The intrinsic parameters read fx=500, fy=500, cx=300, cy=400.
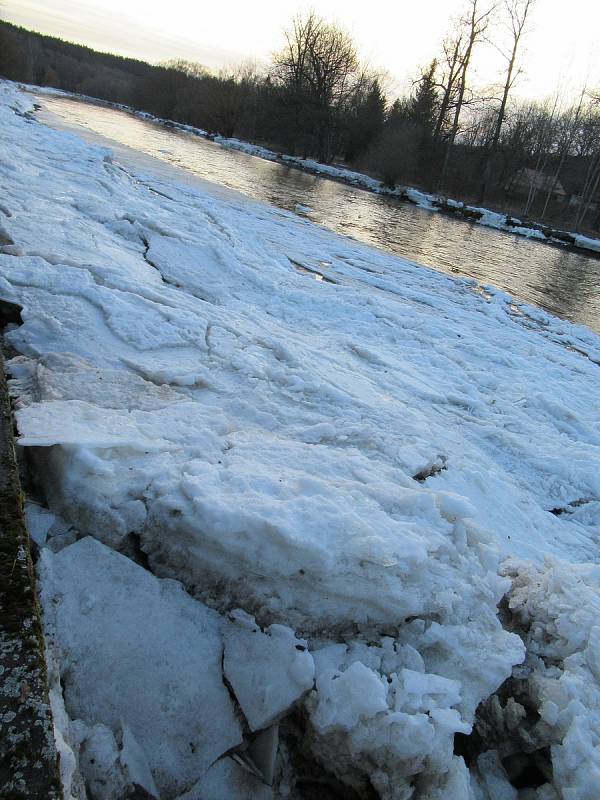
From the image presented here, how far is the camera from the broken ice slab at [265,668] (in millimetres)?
1624

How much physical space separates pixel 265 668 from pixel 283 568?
0.34 metres

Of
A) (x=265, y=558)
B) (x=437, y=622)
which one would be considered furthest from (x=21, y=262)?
(x=437, y=622)

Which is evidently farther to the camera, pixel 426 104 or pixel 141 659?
pixel 426 104

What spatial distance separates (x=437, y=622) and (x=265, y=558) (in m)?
0.72

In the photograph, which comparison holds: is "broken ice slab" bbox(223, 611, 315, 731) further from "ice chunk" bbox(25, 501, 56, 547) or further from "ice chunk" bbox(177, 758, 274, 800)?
"ice chunk" bbox(25, 501, 56, 547)

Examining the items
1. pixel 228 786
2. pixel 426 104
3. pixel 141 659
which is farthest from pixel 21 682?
pixel 426 104


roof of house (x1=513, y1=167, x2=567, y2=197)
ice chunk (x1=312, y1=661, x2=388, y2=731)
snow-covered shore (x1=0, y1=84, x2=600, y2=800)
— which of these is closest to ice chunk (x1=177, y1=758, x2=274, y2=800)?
snow-covered shore (x1=0, y1=84, x2=600, y2=800)

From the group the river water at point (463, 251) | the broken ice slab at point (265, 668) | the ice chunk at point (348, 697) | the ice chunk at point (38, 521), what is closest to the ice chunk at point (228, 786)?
the broken ice slab at point (265, 668)

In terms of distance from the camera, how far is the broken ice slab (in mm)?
1624

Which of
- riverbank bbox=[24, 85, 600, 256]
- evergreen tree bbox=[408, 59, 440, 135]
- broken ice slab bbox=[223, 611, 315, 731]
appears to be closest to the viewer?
broken ice slab bbox=[223, 611, 315, 731]

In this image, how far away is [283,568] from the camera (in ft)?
6.22

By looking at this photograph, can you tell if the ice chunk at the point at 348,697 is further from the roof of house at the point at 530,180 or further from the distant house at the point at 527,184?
the roof of house at the point at 530,180

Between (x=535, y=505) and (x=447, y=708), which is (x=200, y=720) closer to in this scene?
(x=447, y=708)

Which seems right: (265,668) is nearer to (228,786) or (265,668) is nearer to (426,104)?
(228,786)
